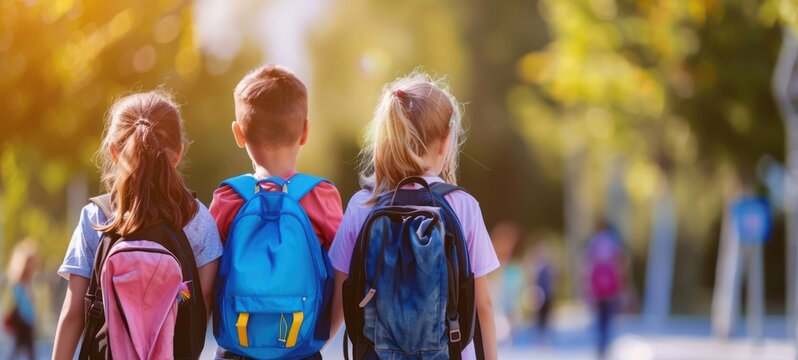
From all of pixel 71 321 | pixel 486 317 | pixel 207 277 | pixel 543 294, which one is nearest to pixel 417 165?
pixel 486 317

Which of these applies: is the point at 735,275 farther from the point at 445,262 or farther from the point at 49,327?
the point at 445,262

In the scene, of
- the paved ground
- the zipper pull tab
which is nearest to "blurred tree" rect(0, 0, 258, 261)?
the paved ground

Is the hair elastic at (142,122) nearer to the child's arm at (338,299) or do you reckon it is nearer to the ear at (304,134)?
the ear at (304,134)

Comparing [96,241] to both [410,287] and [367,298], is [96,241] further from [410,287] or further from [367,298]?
[410,287]

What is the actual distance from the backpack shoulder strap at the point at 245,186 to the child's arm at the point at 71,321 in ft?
1.83

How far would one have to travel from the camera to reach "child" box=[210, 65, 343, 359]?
413 centimetres

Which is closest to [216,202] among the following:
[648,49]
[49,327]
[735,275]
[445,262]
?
[445,262]

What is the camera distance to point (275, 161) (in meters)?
4.17

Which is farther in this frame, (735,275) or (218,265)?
(735,275)

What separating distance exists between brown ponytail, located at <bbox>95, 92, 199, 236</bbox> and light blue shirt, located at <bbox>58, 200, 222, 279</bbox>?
4cm

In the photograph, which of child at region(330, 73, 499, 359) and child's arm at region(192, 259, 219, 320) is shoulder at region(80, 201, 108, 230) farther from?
child at region(330, 73, 499, 359)

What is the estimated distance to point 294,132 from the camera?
4.15 metres

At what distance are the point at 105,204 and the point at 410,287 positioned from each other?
1.02 meters

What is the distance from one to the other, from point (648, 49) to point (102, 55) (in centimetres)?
782
